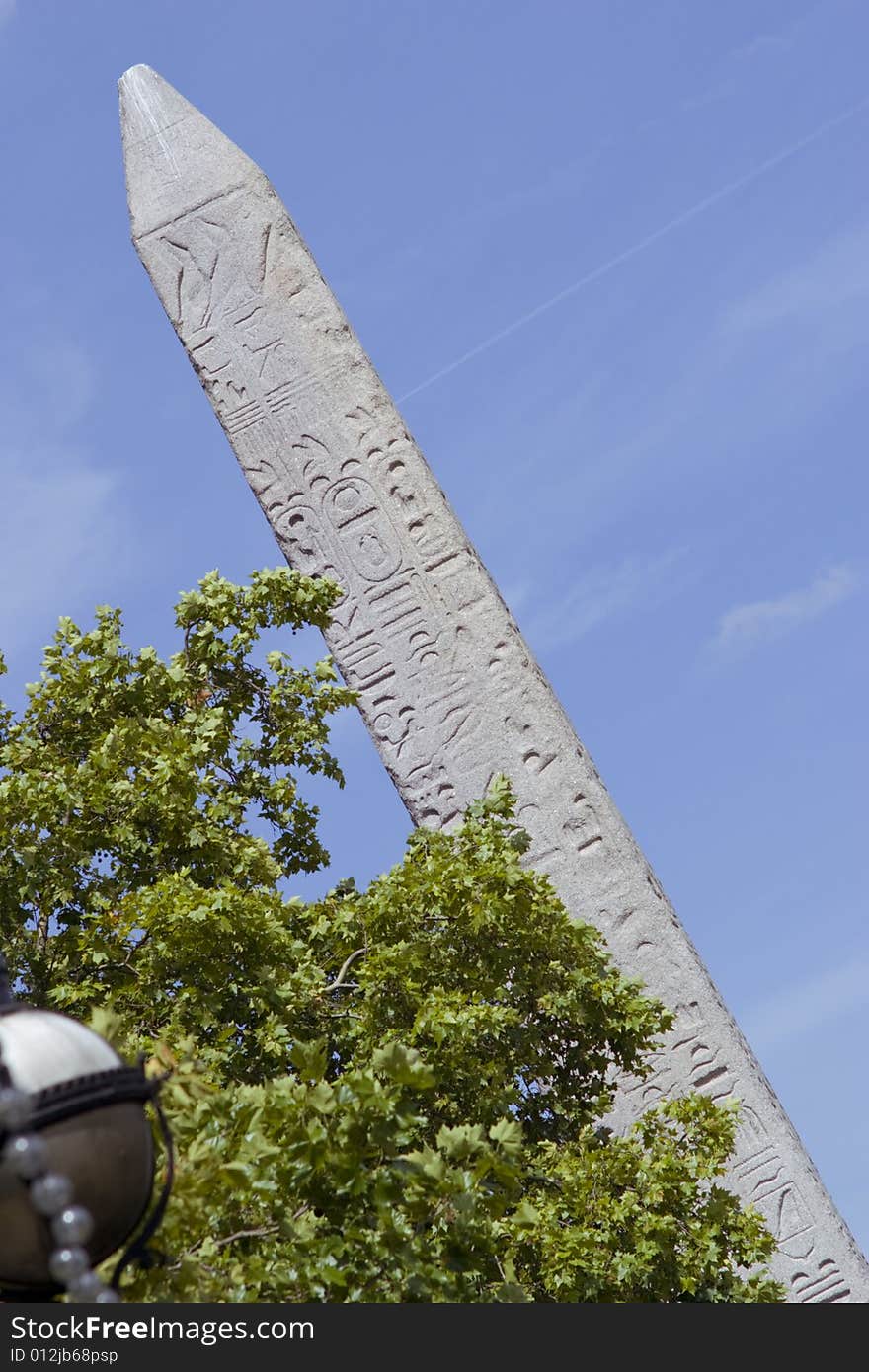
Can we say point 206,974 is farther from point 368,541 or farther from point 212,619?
point 368,541

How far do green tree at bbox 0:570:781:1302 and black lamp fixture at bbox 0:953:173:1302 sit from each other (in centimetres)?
212

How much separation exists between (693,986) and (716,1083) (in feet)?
2.21

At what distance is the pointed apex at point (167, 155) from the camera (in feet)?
45.7

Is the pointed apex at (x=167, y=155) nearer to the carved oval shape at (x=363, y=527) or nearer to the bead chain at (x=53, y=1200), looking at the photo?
the carved oval shape at (x=363, y=527)

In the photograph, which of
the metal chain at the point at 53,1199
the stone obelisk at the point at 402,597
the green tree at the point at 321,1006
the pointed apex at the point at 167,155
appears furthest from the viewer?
the pointed apex at the point at 167,155

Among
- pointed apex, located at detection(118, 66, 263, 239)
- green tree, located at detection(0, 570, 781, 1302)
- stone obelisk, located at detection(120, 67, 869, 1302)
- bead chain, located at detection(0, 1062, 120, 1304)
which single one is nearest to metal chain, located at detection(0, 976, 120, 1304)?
bead chain, located at detection(0, 1062, 120, 1304)

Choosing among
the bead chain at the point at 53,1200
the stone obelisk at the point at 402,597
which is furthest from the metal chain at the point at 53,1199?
the stone obelisk at the point at 402,597

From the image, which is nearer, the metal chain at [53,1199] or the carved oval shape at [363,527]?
the metal chain at [53,1199]

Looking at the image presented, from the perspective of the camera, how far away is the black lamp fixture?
3.38 metres

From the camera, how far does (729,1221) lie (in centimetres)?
836

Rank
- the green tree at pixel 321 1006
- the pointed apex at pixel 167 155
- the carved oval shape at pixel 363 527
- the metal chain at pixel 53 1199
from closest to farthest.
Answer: the metal chain at pixel 53 1199 → the green tree at pixel 321 1006 → the carved oval shape at pixel 363 527 → the pointed apex at pixel 167 155

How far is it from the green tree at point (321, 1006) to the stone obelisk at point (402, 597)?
745 mm

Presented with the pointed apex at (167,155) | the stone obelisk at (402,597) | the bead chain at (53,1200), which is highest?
the pointed apex at (167,155)

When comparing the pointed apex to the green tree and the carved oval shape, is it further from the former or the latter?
the green tree
